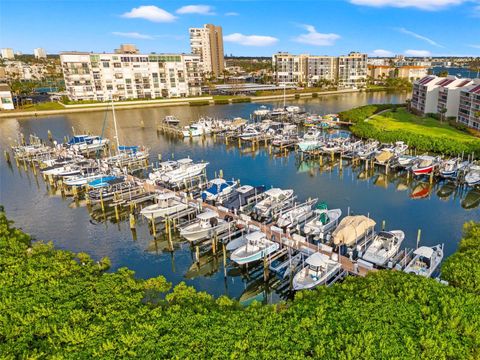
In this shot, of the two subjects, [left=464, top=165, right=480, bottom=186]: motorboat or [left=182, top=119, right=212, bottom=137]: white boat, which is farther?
[left=182, top=119, right=212, bottom=137]: white boat

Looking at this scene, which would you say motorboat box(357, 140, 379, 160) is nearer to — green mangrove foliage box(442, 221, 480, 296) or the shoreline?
green mangrove foliage box(442, 221, 480, 296)

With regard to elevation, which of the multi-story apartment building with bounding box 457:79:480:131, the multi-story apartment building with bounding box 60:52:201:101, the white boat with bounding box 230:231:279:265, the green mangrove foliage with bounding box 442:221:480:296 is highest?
the multi-story apartment building with bounding box 60:52:201:101

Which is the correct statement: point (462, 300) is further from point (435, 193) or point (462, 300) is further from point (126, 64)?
point (126, 64)

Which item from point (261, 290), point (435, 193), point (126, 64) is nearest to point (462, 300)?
point (261, 290)

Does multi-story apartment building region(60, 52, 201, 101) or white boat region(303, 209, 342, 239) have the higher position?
multi-story apartment building region(60, 52, 201, 101)

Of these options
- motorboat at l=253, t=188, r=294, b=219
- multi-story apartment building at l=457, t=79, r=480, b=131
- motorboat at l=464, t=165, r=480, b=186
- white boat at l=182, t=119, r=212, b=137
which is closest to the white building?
white boat at l=182, t=119, r=212, b=137

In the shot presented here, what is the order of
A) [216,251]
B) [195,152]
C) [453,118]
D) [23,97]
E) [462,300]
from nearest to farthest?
1. [462,300]
2. [216,251]
3. [195,152]
4. [453,118]
5. [23,97]

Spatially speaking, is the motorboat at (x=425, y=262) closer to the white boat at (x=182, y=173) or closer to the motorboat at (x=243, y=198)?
the motorboat at (x=243, y=198)

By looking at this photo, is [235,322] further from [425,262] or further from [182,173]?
[182,173]
